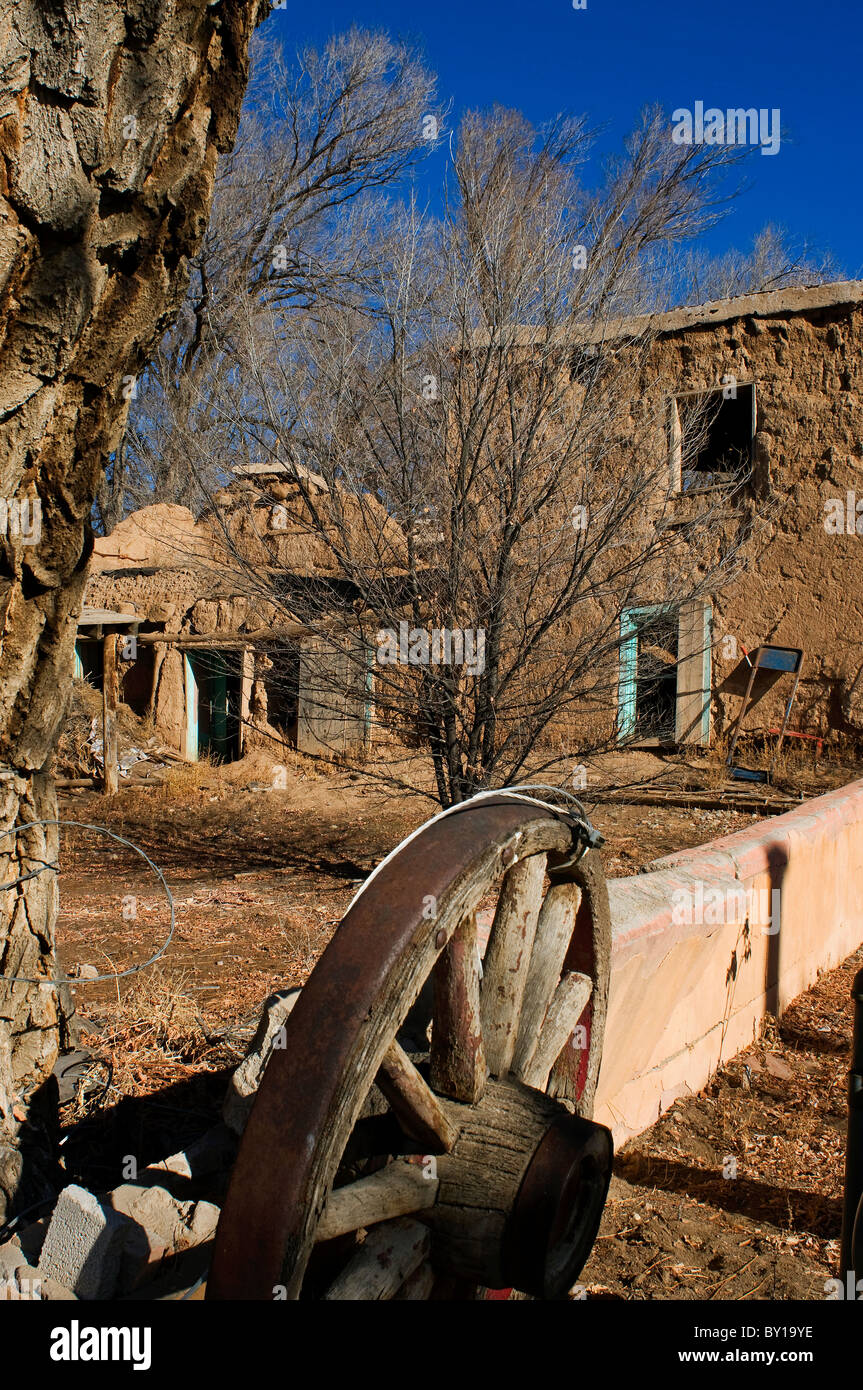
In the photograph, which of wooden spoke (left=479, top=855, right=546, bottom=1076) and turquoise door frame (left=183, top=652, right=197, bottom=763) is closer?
wooden spoke (left=479, top=855, right=546, bottom=1076)

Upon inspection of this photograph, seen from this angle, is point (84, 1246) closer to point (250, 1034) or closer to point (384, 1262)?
point (384, 1262)

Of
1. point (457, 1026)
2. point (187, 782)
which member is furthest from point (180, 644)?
point (457, 1026)

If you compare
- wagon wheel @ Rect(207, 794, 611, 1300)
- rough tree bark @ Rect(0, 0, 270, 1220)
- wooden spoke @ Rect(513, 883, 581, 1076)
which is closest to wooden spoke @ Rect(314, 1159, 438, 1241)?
wagon wheel @ Rect(207, 794, 611, 1300)

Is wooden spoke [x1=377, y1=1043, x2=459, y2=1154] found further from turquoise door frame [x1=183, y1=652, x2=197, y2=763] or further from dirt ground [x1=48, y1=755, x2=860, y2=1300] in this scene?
turquoise door frame [x1=183, y1=652, x2=197, y2=763]

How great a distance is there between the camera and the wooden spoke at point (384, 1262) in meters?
1.47

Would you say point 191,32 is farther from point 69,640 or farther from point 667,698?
point 667,698

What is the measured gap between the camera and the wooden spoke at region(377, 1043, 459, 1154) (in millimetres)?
1562

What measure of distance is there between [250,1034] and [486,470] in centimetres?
356

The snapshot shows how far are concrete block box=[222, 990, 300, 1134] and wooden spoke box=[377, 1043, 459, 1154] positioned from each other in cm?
101

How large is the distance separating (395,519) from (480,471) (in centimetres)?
66

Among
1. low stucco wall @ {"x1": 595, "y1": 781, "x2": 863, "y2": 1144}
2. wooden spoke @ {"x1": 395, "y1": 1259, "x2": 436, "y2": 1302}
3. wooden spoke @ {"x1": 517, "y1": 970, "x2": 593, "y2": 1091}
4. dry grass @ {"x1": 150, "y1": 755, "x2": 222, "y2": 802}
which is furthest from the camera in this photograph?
dry grass @ {"x1": 150, "y1": 755, "x2": 222, "y2": 802}

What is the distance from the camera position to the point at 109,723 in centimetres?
1108
